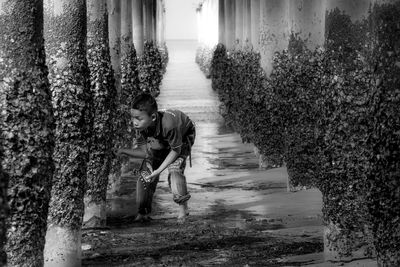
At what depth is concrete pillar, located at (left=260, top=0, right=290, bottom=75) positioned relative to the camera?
18.6 metres

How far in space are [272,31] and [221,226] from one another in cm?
685

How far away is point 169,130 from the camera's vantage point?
456 inches

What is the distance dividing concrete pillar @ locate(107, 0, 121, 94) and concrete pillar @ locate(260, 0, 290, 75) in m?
2.56

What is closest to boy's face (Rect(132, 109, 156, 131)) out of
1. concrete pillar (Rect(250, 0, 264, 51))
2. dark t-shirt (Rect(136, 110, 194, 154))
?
dark t-shirt (Rect(136, 110, 194, 154))

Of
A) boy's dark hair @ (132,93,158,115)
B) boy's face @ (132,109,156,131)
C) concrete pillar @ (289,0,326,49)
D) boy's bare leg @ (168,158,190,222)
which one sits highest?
concrete pillar @ (289,0,326,49)

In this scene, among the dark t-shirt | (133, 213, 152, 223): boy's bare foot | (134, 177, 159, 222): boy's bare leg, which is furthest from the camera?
(133, 213, 152, 223): boy's bare foot

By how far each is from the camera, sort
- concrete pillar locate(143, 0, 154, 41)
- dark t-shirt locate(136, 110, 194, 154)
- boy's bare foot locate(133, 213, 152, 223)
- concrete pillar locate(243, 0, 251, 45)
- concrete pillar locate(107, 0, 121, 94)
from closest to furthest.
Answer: dark t-shirt locate(136, 110, 194, 154) < boy's bare foot locate(133, 213, 152, 223) < concrete pillar locate(107, 0, 121, 94) < concrete pillar locate(243, 0, 251, 45) < concrete pillar locate(143, 0, 154, 41)

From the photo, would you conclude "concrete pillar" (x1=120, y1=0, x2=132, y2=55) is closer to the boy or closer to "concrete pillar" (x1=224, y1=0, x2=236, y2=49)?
the boy

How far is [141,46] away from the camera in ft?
87.4

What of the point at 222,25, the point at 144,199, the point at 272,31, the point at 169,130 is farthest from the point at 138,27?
the point at 169,130

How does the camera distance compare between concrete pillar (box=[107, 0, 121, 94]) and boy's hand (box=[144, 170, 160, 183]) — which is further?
concrete pillar (box=[107, 0, 121, 94])

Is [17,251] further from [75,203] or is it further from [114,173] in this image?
[114,173]

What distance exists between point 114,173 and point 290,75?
2898mm

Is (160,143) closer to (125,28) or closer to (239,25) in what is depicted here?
(125,28)
